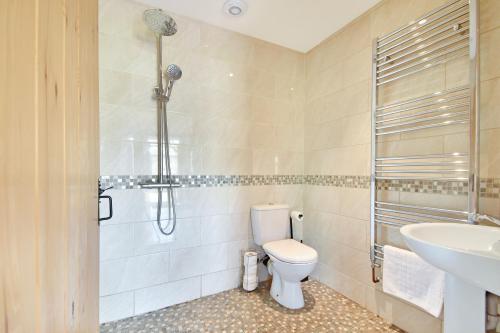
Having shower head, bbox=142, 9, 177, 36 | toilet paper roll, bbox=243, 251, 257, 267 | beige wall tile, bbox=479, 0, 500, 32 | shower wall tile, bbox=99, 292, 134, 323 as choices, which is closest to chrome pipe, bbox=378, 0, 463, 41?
beige wall tile, bbox=479, 0, 500, 32

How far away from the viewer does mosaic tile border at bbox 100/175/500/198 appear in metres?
1.28

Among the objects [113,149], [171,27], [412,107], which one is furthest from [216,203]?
[412,107]

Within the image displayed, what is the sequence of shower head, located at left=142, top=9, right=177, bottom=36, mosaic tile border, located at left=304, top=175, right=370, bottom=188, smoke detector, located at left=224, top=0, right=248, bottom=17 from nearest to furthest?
shower head, located at left=142, top=9, right=177, bottom=36 → smoke detector, located at left=224, top=0, right=248, bottom=17 → mosaic tile border, located at left=304, top=175, right=370, bottom=188

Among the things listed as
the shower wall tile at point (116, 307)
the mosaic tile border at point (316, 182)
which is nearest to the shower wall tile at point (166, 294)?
the shower wall tile at point (116, 307)

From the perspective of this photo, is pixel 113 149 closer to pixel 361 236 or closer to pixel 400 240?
pixel 361 236

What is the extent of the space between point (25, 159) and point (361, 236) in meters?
2.04

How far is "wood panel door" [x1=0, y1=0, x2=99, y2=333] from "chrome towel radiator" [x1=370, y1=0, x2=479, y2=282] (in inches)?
65.7

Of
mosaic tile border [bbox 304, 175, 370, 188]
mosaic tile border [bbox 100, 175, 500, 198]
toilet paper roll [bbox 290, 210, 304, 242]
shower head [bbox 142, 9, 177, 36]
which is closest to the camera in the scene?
mosaic tile border [bbox 100, 175, 500, 198]

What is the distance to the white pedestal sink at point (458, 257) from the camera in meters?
0.84

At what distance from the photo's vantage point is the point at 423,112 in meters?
1.47

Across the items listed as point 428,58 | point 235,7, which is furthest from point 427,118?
point 235,7

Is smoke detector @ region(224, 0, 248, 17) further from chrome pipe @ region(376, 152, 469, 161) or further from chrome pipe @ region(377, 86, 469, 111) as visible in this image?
chrome pipe @ region(376, 152, 469, 161)

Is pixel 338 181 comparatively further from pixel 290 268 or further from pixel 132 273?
pixel 132 273

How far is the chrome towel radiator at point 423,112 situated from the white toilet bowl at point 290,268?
485mm
